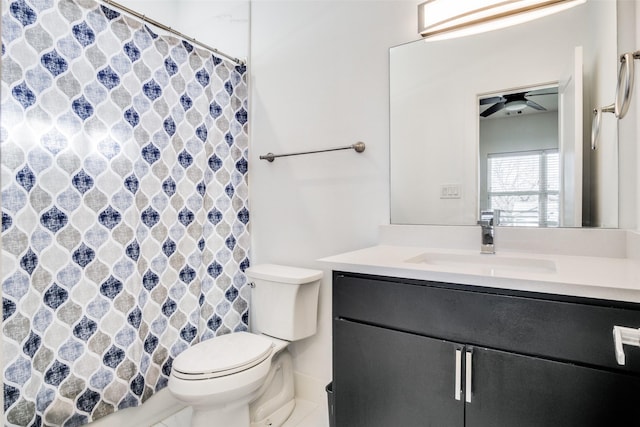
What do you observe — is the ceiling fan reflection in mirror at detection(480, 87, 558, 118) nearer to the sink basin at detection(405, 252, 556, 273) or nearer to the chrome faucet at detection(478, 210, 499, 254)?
the chrome faucet at detection(478, 210, 499, 254)

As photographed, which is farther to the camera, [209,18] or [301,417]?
[209,18]

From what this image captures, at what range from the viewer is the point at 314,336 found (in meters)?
1.84

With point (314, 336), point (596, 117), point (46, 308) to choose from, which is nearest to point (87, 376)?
point (46, 308)

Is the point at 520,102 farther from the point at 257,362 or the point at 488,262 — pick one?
the point at 257,362

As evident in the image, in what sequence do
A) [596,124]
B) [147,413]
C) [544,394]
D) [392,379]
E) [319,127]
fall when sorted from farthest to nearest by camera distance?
[319,127], [147,413], [596,124], [392,379], [544,394]

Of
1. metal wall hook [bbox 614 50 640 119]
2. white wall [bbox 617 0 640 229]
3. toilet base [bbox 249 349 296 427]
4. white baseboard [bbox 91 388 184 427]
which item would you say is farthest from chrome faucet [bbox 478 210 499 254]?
white baseboard [bbox 91 388 184 427]

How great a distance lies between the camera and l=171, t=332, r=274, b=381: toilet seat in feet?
4.41

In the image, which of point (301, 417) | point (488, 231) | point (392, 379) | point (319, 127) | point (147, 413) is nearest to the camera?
point (392, 379)

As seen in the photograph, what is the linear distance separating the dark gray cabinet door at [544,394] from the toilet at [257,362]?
859mm

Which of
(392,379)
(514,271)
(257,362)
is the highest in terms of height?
(514,271)

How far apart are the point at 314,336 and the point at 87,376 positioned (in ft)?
3.32

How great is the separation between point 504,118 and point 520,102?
8 cm

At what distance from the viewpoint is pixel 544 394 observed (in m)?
0.85

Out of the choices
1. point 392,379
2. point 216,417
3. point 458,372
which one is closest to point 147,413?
point 216,417
